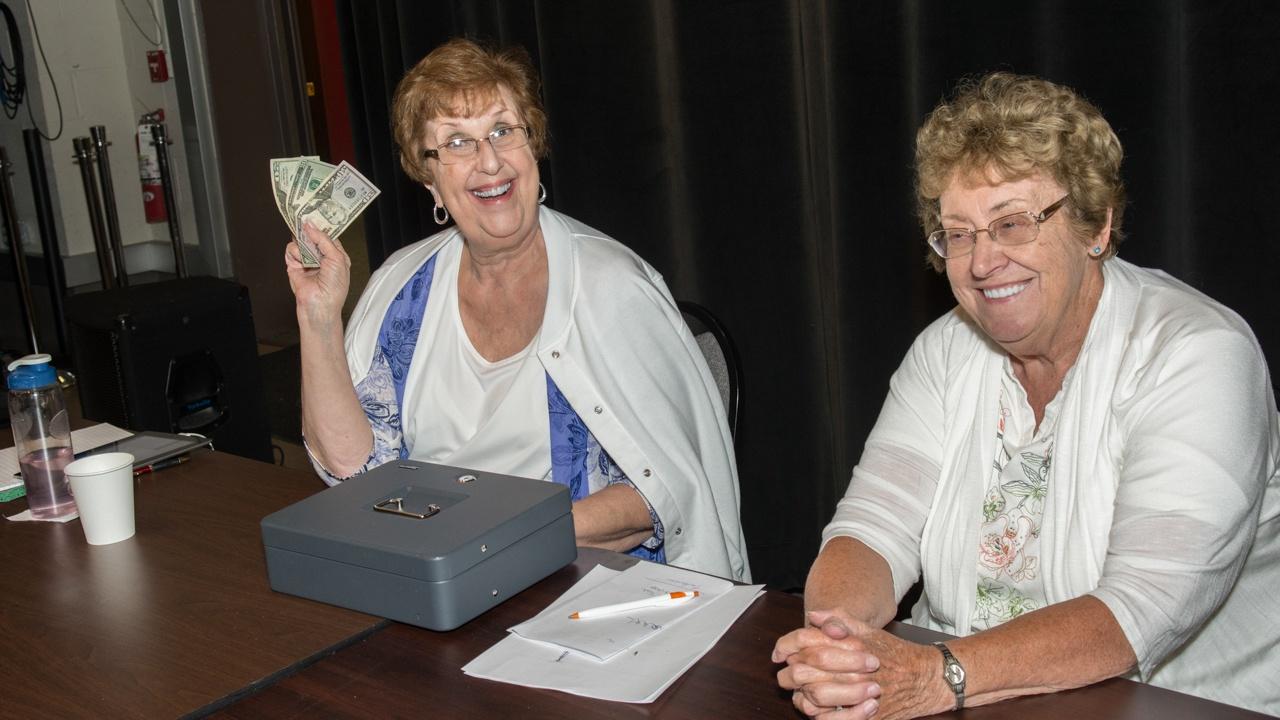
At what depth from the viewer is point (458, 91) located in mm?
2246

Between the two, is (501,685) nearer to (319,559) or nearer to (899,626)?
(319,559)

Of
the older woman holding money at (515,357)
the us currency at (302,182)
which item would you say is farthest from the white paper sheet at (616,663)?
the us currency at (302,182)

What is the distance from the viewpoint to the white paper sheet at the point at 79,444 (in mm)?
2225

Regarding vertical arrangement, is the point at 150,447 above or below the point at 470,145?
below

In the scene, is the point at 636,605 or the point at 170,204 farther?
the point at 170,204

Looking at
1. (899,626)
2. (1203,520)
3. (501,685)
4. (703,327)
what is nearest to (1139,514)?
(1203,520)

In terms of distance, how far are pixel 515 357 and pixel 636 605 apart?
32.0 inches

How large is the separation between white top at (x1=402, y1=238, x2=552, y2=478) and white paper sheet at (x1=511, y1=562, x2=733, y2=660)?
58cm

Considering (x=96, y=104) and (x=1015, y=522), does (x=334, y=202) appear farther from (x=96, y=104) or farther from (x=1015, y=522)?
(x=96, y=104)

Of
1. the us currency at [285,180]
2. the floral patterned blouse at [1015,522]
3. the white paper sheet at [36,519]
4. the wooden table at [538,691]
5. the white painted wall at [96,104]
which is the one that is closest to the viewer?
the wooden table at [538,691]

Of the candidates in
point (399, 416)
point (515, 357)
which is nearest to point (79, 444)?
point (399, 416)

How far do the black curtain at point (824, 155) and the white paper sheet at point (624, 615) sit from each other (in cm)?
136

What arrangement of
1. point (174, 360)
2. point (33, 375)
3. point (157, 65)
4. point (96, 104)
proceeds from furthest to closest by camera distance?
point (96, 104) → point (157, 65) → point (174, 360) → point (33, 375)

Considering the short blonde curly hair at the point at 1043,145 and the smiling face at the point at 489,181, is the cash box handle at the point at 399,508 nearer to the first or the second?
the smiling face at the point at 489,181
